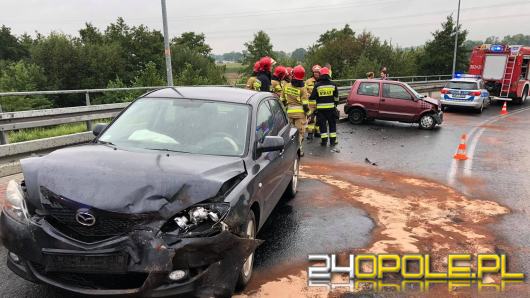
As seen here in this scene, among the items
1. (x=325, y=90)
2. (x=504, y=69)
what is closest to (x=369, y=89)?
(x=325, y=90)

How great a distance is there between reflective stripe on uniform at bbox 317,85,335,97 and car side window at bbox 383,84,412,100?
489 cm

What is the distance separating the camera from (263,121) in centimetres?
493

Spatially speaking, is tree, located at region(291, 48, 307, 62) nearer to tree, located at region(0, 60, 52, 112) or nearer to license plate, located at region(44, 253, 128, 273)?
tree, located at region(0, 60, 52, 112)

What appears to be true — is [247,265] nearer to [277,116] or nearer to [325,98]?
[277,116]

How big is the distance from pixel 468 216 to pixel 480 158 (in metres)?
4.71

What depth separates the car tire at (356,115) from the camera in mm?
15445

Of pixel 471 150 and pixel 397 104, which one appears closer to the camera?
pixel 471 150

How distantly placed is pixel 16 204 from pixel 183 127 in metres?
1.66

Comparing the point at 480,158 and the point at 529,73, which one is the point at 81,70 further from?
the point at 480,158

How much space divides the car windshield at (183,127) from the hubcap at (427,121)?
11458 mm

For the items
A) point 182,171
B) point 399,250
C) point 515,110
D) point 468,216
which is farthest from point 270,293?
point 515,110

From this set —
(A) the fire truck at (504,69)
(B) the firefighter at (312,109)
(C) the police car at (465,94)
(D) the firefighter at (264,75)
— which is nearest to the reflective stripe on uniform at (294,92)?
(D) the firefighter at (264,75)

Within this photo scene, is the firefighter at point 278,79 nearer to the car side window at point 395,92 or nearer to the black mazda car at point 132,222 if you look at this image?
the car side window at point 395,92

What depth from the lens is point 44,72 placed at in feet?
169
